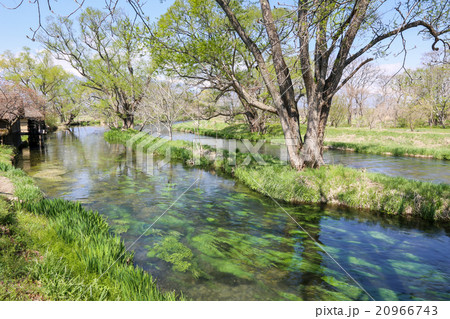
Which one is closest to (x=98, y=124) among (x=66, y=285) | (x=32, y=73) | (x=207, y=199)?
(x=32, y=73)

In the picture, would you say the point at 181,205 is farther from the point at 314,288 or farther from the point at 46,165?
the point at 46,165

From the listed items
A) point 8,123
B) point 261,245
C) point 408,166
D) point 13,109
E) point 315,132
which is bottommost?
point 261,245

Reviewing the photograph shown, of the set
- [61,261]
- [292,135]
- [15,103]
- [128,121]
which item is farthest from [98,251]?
[128,121]

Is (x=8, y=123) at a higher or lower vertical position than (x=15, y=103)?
lower

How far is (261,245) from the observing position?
6543 millimetres

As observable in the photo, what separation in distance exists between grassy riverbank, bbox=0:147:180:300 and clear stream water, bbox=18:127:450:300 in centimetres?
108

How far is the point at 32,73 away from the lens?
4319 cm

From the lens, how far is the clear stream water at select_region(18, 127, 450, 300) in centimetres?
484

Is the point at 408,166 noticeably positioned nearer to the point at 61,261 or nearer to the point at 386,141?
the point at 386,141

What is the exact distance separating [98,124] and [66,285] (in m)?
70.1

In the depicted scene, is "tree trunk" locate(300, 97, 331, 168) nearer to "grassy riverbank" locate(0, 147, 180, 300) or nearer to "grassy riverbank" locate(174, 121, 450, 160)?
"grassy riverbank" locate(0, 147, 180, 300)

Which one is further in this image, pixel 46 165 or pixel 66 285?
pixel 46 165

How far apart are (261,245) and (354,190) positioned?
5132mm
